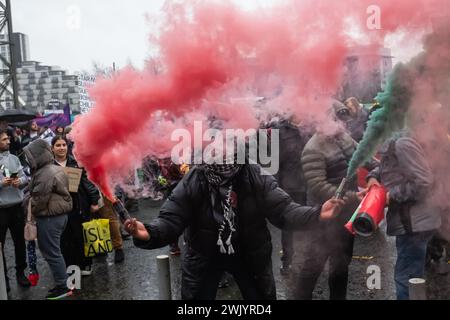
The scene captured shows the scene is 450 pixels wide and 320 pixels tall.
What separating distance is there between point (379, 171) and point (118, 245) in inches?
151

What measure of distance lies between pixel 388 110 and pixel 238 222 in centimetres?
126

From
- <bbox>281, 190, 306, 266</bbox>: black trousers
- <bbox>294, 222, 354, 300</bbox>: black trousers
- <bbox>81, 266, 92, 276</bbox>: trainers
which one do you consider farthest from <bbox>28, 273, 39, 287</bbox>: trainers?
<bbox>294, 222, 354, 300</bbox>: black trousers

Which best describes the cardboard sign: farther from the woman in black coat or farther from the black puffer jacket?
the black puffer jacket

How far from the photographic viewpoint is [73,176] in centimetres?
552

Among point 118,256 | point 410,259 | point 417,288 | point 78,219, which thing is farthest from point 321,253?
point 118,256

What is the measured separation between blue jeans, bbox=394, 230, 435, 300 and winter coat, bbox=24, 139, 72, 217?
3277 millimetres

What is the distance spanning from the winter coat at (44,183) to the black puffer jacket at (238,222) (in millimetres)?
2129

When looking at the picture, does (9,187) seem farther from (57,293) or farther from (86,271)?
(86,271)

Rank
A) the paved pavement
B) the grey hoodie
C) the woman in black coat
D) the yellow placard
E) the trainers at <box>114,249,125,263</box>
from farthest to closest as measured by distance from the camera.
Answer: the trainers at <box>114,249,125,263</box> < the yellow placard < the woman in black coat < the grey hoodie < the paved pavement

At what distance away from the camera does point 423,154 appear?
383cm

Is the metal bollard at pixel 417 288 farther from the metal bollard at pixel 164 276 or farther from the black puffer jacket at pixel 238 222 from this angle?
the metal bollard at pixel 164 276

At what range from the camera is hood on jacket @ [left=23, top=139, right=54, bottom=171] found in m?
5.11
